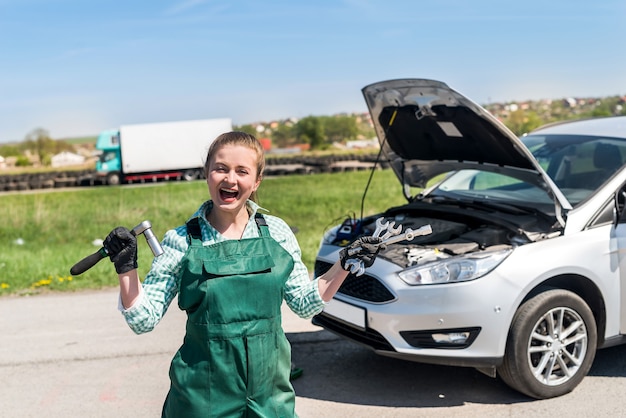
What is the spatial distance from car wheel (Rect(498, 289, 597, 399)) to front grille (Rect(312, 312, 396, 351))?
2.64 feet

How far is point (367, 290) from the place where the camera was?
488 cm

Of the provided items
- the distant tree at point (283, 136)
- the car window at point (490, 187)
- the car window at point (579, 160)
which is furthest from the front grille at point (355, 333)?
the distant tree at point (283, 136)

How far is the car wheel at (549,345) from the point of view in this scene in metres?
4.59

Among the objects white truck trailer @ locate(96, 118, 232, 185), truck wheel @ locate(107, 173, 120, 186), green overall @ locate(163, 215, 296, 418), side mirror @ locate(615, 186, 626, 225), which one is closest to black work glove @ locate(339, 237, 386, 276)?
green overall @ locate(163, 215, 296, 418)

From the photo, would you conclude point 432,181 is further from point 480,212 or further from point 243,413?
point 243,413

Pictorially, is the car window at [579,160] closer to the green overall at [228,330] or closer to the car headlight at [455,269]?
the car headlight at [455,269]

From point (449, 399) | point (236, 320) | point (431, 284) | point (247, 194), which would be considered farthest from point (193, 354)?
point (449, 399)

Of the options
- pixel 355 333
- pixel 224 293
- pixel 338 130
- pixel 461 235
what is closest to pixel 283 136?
pixel 338 130

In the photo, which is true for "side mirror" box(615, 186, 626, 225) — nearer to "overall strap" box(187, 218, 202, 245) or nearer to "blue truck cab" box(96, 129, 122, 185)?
"overall strap" box(187, 218, 202, 245)

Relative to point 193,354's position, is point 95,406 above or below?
below

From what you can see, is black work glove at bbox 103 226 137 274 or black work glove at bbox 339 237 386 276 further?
black work glove at bbox 339 237 386 276

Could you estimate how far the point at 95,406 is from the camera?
16.3ft

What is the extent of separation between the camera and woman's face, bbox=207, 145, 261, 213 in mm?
2584

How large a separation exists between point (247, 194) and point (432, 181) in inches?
174
